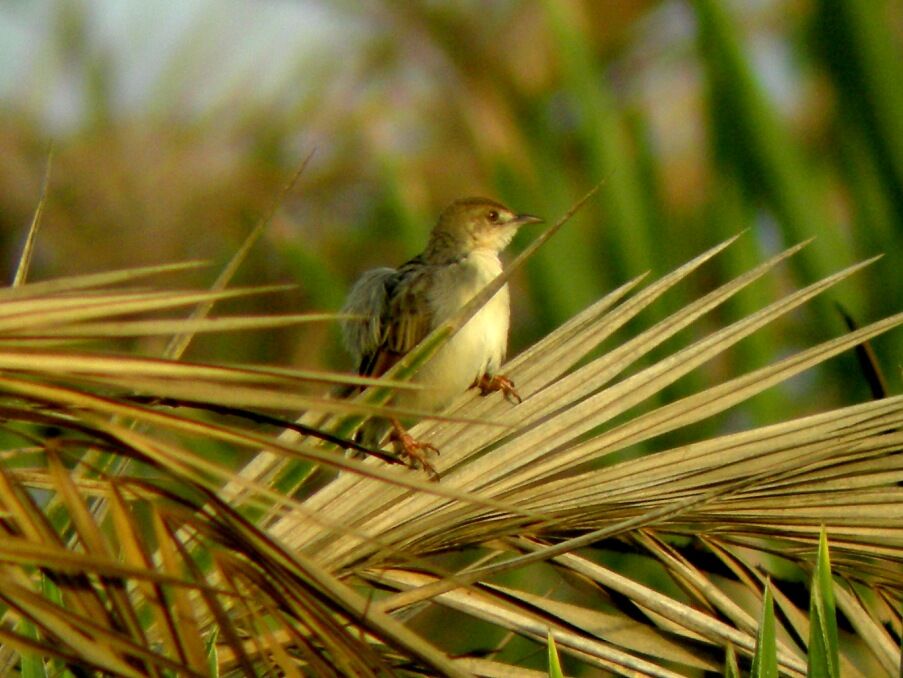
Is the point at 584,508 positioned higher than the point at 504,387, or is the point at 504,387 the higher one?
the point at 504,387

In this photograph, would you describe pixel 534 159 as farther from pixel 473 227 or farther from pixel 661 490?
pixel 661 490

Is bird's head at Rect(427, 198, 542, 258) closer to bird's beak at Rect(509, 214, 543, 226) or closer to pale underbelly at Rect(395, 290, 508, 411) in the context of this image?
bird's beak at Rect(509, 214, 543, 226)

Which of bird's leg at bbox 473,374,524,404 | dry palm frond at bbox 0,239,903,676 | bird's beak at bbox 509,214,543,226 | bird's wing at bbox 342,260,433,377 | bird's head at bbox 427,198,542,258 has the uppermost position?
bird's beak at bbox 509,214,543,226

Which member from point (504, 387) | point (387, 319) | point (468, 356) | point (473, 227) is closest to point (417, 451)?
point (504, 387)

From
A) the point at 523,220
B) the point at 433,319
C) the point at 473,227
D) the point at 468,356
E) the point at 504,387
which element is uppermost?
the point at 523,220

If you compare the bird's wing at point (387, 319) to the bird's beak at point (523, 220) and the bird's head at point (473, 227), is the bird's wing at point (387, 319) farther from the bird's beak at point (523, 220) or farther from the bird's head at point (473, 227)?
the bird's beak at point (523, 220)

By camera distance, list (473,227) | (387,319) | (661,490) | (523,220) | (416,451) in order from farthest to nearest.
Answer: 1. (523,220)
2. (473,227)
3. (387,319)
4. (416,451)
5. (661,490)

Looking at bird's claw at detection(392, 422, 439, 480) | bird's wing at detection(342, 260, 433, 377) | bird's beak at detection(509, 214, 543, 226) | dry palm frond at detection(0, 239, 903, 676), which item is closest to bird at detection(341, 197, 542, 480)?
bird's wing at detection(342, 260, 433, 377)

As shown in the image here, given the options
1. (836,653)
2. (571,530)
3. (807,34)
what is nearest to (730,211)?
(807,34)
